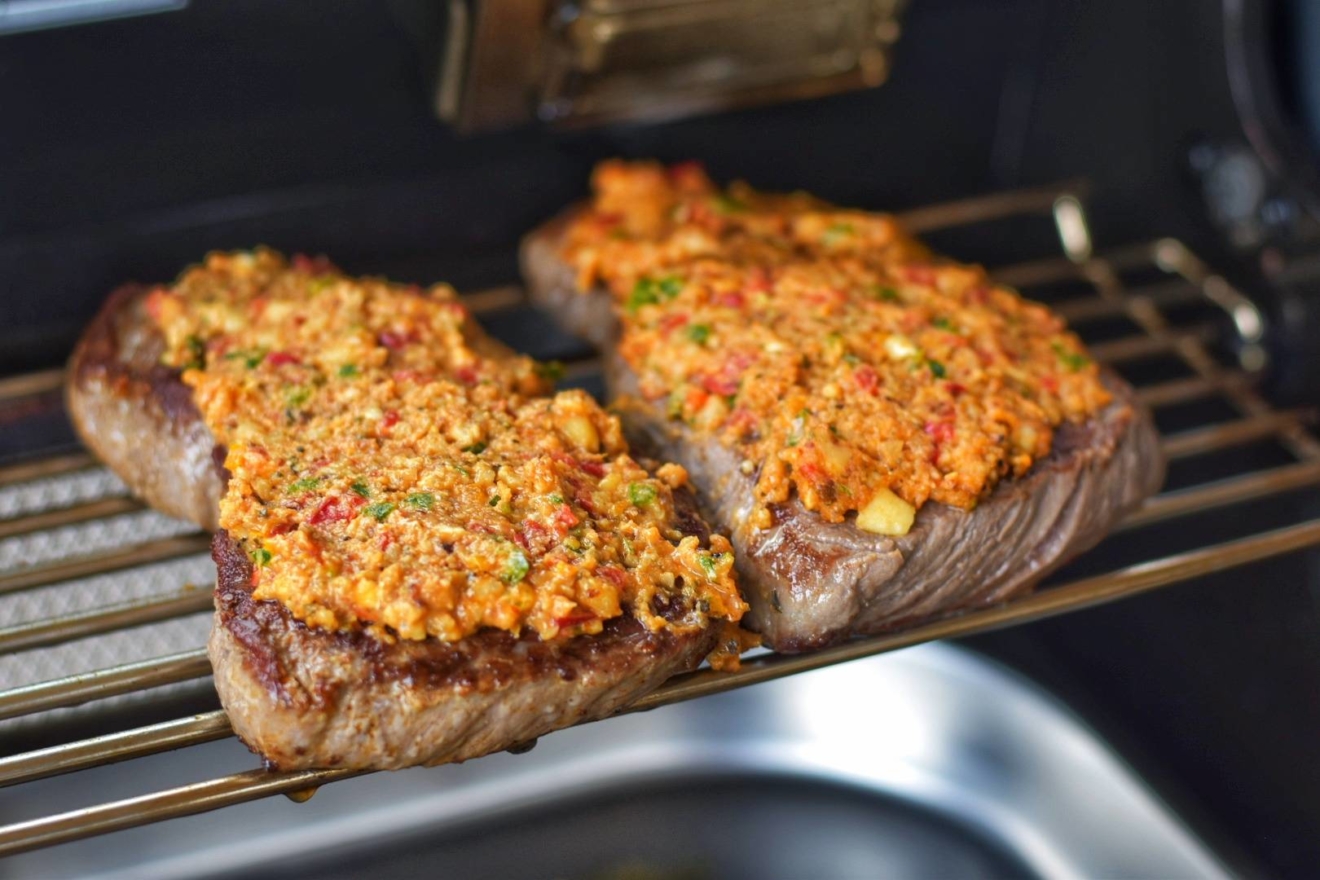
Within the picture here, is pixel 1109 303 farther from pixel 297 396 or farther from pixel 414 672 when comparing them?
pixel 414 672

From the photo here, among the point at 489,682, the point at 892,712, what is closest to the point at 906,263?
the point at 892,712

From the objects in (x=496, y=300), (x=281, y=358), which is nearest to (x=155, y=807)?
(x=281, y=358)

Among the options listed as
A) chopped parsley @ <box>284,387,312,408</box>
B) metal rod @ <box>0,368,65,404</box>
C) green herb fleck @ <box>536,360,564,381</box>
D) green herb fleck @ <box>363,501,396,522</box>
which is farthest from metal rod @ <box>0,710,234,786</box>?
metal rod @ <box>0,368,65,404</box>

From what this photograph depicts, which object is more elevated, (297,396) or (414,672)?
(297,396)

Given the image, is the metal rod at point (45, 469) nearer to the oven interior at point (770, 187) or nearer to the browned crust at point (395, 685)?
the oven interior at point (770, 187)

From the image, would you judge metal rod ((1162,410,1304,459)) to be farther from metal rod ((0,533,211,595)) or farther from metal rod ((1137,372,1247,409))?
metal rod ((0,533,211,595))

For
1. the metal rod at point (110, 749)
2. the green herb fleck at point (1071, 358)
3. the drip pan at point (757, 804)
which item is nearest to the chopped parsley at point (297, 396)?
the metal rod at point (110, 749)

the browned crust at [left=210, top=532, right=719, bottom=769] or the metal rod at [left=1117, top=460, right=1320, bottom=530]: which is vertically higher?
the metal rod at [left=1117, top=460, right=1320, bottom=530]
